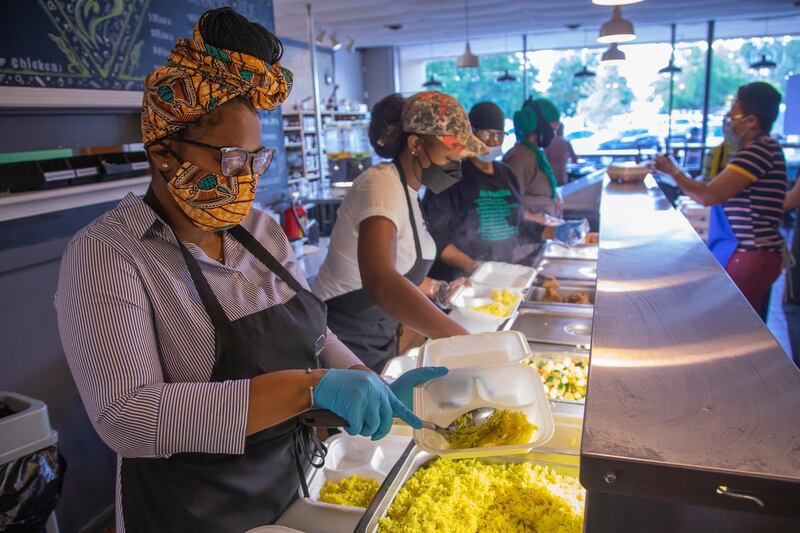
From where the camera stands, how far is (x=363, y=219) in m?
2.12

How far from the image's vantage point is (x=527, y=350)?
162 cm

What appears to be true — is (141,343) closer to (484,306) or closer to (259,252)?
(259,252)

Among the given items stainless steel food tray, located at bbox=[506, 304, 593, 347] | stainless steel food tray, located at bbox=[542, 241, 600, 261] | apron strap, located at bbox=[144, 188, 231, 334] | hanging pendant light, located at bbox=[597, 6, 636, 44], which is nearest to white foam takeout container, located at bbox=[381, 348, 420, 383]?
stainless steel food tray, located at bbox=[506, 304, 593, 347]

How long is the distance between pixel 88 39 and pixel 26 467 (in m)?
2.18

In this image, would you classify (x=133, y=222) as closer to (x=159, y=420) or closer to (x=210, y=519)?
(x=159, y=420)

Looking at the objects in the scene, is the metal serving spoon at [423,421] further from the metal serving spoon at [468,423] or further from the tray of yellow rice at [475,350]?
the tray of yellow rice at [475,350]

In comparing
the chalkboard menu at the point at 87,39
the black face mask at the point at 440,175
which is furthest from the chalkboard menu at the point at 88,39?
the black face mask at the point at 440,175

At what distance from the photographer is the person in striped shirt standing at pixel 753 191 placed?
11.8ft

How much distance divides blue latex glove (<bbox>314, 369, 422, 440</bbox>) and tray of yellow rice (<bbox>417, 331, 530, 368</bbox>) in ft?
1.62

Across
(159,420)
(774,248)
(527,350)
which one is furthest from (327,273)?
(774,248)

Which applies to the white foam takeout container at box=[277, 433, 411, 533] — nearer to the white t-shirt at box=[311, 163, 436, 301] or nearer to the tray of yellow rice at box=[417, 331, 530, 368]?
the tray of yellow rice at box=[417, 331, 530, 368]

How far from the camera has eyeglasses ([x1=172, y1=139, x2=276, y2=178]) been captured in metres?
1.27

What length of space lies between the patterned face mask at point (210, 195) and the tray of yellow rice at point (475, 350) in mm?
Answer: 666

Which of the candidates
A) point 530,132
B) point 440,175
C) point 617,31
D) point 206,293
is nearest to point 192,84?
point 206,293
